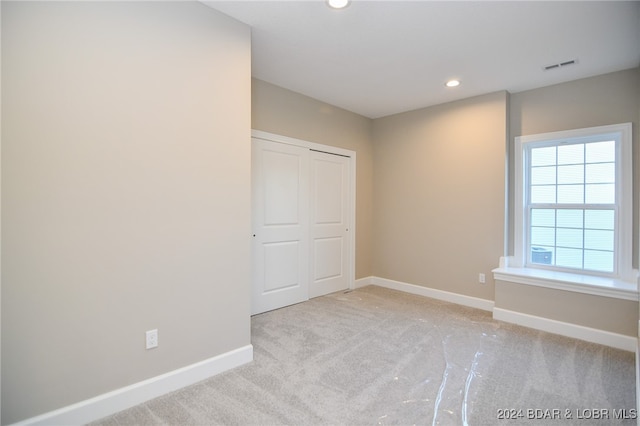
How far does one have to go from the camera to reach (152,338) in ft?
6.18

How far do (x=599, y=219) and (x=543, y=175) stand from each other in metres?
0.68

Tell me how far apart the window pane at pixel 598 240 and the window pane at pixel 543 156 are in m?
0.83

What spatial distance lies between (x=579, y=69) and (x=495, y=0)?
5.39ft

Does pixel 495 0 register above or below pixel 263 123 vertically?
above

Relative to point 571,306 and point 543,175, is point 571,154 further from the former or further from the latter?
point 571,306

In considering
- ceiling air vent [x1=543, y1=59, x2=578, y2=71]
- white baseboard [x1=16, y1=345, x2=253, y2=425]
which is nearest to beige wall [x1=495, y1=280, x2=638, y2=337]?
ceiling air vent [x1=543, y1=59, x2=578, y2=71]

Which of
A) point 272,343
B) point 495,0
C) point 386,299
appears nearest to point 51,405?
point 272,343

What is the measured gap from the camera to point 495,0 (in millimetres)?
1975

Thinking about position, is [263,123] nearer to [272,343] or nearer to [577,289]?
[272,343]

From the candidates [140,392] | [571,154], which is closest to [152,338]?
[140,392]

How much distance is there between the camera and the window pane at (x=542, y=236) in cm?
335

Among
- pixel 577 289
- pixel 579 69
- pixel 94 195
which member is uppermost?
pixel 579 69

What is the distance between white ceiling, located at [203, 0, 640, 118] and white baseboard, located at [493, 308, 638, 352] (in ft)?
8.00

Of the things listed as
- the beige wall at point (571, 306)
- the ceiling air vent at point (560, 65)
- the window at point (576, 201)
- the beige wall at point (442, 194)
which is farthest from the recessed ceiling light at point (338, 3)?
the beige wall at point (571, 306)
